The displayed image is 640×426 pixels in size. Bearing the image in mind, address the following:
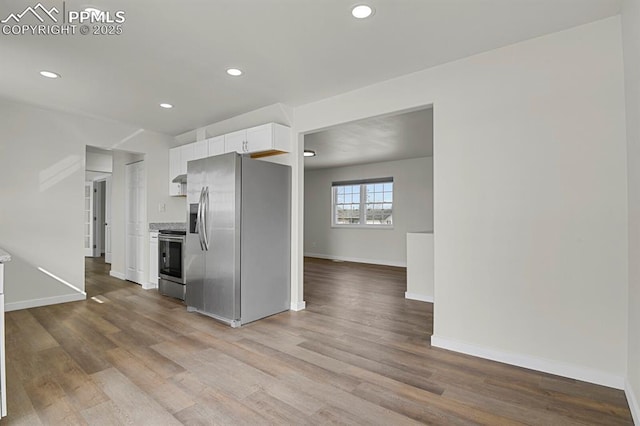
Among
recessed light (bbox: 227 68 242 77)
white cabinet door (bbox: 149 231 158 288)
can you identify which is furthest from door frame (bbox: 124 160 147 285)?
recessed light (bbox: 227 68 242 77)

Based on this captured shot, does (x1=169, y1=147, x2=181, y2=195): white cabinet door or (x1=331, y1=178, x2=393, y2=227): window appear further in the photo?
(x1=331, y1=178, x2=393, y2=227): window

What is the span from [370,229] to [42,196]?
6.51m

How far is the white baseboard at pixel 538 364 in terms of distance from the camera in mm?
2215

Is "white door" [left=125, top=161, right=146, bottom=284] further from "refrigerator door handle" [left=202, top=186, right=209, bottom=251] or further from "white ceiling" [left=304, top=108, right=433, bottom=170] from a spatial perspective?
"white ceiling" [left=304, top=108, right=433, bottom=170]

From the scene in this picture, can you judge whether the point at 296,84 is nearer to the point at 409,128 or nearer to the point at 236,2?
the point at 236,2

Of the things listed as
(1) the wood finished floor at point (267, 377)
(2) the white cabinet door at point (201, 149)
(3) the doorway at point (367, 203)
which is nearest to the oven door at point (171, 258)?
(1) the wood finished floor at point (267, 377)

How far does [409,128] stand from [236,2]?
3.57 meters

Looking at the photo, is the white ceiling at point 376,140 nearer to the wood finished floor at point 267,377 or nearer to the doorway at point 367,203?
the doorway at point 367,203

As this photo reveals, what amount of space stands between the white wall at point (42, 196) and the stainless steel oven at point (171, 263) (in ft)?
3.30

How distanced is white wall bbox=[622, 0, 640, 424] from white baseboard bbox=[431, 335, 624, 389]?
0.48 feet

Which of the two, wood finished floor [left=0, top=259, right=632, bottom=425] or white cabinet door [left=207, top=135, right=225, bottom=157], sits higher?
white cabinet door [left=207, top=135, right=225, bottom=157]

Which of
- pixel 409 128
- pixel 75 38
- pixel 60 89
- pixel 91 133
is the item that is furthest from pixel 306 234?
pixel 75 38

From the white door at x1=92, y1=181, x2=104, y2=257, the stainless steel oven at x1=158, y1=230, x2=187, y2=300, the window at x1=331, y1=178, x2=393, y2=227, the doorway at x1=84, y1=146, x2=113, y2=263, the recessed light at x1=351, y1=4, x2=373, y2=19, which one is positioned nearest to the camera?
the recessed light at x1=351, y1=4, x2=373, y2=19

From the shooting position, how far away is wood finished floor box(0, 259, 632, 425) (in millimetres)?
1898
